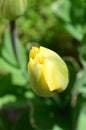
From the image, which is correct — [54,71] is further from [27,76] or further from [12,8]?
[27,76]

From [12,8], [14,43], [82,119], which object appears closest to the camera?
[12,8]

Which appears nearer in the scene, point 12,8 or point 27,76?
point 12,8

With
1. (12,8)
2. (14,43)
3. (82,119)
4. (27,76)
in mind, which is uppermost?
(12,8)

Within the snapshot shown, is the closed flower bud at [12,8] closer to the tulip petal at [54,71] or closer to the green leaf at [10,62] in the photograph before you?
the tulip petal at [54,71]

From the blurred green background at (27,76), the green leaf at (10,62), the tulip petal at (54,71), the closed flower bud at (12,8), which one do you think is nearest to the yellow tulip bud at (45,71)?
the tulip petal at (54,71)

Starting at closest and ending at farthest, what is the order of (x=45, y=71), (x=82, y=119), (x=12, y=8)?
(x=45, y=71) < (x=12, y=8) < (x=82, y=119)

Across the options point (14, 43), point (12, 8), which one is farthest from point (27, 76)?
point (12, 8)
